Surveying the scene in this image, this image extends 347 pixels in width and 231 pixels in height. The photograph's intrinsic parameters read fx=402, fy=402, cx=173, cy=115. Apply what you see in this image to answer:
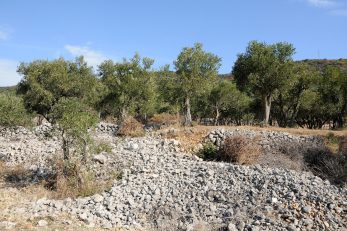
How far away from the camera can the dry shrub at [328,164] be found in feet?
55.9

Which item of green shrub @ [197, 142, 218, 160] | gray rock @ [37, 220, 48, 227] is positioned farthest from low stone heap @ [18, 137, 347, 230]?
green shrub @ [197, 142, 218, 160]

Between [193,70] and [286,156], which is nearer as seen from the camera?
[286,156]

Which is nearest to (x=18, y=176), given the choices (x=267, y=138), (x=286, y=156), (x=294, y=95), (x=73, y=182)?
(x=73, y=182)

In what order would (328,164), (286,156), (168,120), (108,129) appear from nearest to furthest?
1. (328,164)
2. (286,156)
3. (108,129)
4. (168,120)

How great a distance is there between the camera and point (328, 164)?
18391 mm

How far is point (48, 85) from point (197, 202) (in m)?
24.0

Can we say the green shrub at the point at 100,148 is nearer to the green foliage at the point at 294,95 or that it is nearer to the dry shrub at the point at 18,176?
the dry shrub at the point at 18,176

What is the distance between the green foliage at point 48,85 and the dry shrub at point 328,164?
19745mm

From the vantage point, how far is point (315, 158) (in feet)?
70.3

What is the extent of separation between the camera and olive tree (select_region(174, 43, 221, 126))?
109 ft

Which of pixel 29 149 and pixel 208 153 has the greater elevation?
pixel 29 149

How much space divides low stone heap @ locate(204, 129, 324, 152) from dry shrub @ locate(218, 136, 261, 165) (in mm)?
2958

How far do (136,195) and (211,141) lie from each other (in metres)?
12.4

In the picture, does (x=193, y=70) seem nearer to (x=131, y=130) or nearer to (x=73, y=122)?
(x=131, y=130)
